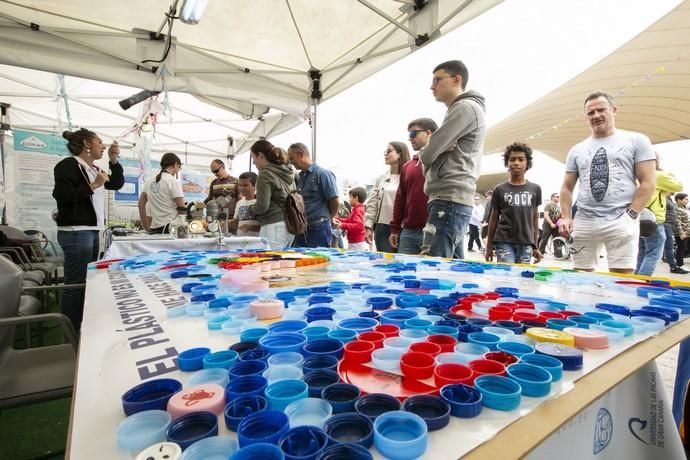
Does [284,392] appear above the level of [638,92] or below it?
below

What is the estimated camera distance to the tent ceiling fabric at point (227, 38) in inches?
95.0

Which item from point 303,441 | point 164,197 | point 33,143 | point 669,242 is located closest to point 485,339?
point 303,441

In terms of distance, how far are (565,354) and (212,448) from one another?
48 cm

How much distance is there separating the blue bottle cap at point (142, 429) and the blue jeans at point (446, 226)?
4.99 feet

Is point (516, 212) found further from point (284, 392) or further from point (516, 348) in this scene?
point (284, 392)

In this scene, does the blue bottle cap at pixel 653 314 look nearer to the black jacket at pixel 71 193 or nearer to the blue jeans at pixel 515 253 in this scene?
the blue jeans at pixel 515 253

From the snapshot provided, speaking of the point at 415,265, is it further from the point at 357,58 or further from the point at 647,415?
the point at 357,58

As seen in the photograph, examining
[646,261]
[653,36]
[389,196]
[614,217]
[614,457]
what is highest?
[653,36]

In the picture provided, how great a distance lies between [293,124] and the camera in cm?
480

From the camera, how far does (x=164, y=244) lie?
226cm

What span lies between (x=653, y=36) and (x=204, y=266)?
7.92 meters

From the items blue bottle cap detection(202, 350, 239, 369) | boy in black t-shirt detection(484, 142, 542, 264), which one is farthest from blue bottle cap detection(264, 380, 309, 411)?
boy in black t-shirt detection(484, 142, 542, 264)

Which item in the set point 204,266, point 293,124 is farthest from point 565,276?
point 293,124

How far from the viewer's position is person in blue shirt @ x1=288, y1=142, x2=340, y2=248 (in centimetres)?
276
